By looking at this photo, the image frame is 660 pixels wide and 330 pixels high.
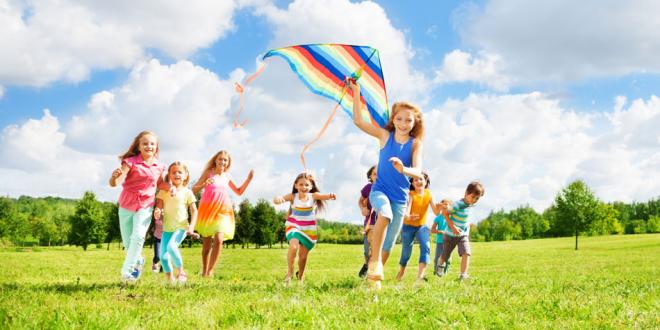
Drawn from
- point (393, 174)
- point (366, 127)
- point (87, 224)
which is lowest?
point (87, 224)

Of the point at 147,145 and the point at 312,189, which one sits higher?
the point at 147,145

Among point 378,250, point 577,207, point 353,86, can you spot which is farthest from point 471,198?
point 577,207

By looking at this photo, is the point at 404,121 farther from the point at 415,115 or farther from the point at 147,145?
the point at 147,145

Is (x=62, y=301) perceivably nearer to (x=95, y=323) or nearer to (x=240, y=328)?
(x=95, y=323)

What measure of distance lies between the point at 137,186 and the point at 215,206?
8.16ft

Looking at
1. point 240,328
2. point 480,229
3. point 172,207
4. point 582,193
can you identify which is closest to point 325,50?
point 172,207

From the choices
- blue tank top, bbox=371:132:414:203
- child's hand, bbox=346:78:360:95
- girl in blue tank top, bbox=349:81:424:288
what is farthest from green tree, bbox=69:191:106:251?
blue tank top, bbox=371:132:414:203

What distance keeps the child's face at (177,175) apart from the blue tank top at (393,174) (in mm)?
3849

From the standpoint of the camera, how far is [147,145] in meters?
8.80

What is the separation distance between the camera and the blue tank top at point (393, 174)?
7.55 meters

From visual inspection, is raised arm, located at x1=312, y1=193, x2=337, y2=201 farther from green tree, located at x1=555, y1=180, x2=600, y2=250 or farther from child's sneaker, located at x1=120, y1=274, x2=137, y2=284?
green tree, located at x1=555, y1=180, x2=600, y2=250

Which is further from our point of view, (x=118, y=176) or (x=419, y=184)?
(x=419, y=184)

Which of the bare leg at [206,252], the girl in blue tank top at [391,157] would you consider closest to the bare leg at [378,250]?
the girl in blue tank top at [391,157]

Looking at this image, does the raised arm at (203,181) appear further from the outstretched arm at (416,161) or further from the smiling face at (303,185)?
the outstretched arm at (416,161)
